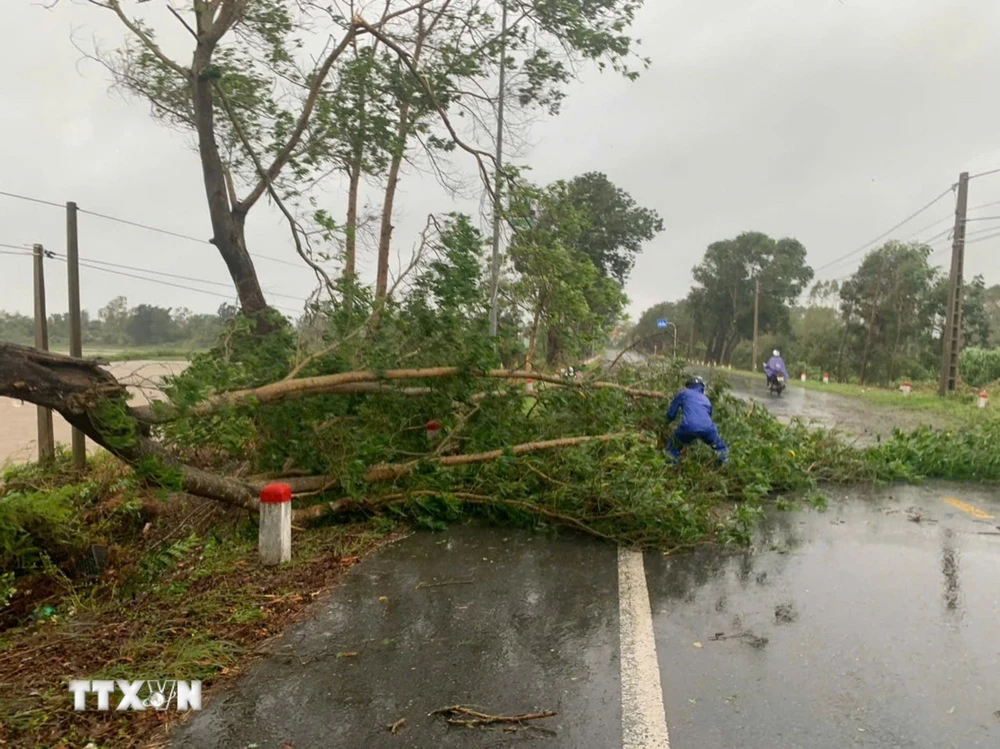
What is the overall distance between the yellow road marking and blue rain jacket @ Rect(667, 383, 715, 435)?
2.58 metres

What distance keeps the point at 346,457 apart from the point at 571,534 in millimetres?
2182

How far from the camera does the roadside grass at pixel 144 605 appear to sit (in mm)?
3283

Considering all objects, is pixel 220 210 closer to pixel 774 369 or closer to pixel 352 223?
pixel 352 223

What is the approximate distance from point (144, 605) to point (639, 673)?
10.4 feet

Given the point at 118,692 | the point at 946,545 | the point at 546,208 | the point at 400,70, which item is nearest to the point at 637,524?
the point at 946,545

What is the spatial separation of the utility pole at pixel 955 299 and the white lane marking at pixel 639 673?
20.8 metres

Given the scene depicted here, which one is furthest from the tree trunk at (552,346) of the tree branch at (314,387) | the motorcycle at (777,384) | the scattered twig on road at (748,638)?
the motorcycle at (777,384)

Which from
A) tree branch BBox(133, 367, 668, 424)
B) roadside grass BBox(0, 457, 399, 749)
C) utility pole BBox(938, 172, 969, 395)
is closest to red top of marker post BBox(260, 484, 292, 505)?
roadside grass BBox(0, 457, 399, 749)

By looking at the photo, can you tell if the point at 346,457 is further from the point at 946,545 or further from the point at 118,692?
Result: the point at 946,545

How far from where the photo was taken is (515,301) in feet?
33.0

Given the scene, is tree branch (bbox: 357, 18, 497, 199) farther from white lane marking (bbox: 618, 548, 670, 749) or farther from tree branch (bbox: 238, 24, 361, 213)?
white lane marking (bbox: 618, 548, 670, 749)

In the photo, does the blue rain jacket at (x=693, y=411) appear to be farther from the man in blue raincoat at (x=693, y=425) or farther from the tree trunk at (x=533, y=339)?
the tree trunk at (x=533, y=339)

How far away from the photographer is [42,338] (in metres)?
8.89

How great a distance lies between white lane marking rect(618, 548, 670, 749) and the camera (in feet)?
10.00
